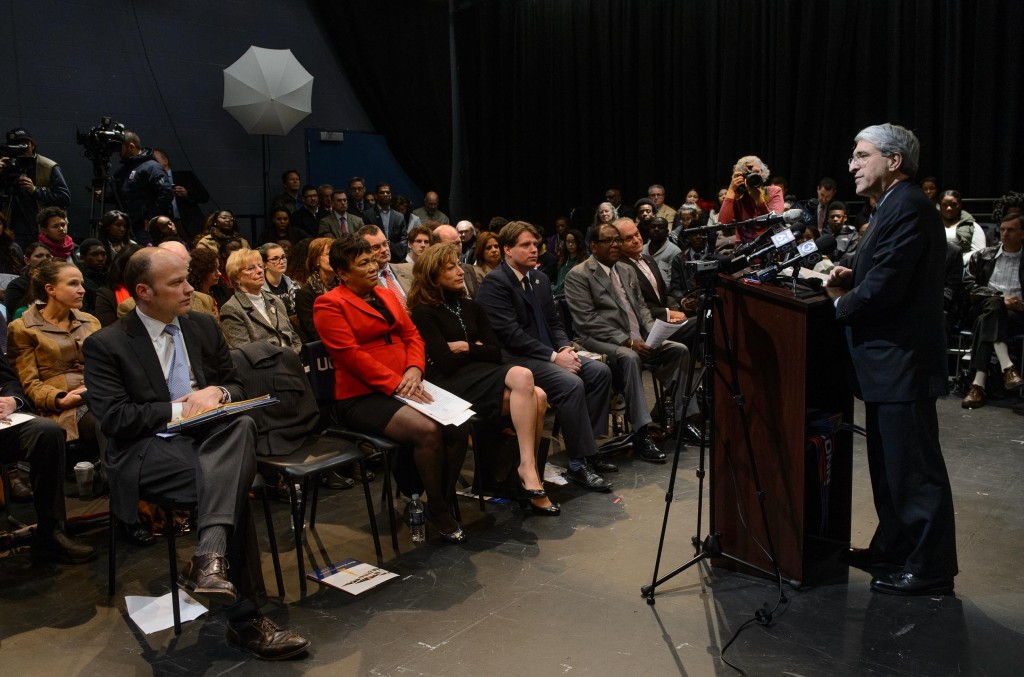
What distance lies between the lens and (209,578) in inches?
96.2

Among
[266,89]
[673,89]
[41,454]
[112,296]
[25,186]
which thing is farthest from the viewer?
[673,89]

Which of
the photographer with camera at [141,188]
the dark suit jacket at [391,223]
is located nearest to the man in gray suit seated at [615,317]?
the photographer with camera at [141,188]

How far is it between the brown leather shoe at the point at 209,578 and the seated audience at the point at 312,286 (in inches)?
89.6

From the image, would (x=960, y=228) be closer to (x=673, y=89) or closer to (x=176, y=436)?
(x=673, y=89)

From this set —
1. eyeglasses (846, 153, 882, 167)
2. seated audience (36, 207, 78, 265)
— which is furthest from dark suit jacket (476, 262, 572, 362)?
seated audience (36, 207, 78, 265)

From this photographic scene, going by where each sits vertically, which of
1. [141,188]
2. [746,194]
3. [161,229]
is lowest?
[161,229]

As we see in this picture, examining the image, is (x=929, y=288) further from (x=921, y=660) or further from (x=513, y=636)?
(x=513, y=636)

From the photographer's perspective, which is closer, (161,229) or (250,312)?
(250,312)

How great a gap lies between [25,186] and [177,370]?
478cm

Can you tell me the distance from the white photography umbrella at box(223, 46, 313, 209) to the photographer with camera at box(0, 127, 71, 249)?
2.55m

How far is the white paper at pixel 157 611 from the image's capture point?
286 centimetres

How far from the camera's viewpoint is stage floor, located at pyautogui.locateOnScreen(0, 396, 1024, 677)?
8.38 ft

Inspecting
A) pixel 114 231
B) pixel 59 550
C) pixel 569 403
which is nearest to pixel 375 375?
pixel 569 403

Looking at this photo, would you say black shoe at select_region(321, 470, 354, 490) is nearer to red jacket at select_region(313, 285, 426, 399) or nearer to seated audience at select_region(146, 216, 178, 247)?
red jacket at select_region(313, 285, 426, 399)
